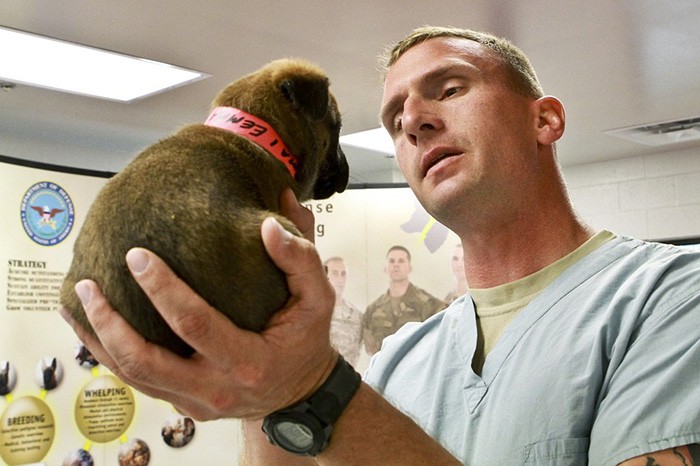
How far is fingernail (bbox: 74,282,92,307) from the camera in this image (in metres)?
1.10

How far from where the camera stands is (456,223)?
174 cm

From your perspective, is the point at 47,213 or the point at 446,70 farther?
the point at 47,213

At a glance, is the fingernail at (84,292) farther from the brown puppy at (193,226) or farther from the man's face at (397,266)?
the man's face at (397,266)

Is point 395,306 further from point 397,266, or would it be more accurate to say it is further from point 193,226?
point 193,226

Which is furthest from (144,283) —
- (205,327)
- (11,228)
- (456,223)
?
(11,228)

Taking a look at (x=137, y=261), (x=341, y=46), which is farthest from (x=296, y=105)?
(x=341, y=46)

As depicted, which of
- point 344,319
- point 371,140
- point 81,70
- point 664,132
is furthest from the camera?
point 664,132

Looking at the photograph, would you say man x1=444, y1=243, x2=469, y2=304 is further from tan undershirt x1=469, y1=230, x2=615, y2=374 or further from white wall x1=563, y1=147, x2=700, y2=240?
tan undershirt x1=469, y1=230, x2=615, y2=374

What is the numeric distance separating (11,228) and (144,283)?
394 cm

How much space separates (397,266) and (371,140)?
1086 millimetres

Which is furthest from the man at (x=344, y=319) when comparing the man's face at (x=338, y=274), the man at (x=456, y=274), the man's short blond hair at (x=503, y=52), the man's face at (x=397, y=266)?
the man's short blond hair at (x=503, y=52)

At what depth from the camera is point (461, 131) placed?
1693mm

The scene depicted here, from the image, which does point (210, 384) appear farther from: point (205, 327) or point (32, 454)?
point (32, 454)

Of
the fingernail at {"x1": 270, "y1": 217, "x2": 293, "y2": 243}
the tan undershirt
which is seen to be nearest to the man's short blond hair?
the tan undershirt
